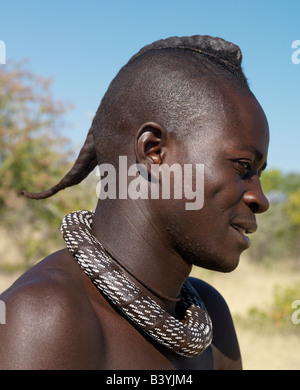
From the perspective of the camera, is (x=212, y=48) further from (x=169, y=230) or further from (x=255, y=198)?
(x=169, y=230)

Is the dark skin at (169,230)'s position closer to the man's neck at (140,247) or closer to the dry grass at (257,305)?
the man's neck at (140,247)

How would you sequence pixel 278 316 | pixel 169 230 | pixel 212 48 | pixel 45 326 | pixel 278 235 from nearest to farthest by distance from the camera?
pixel 45 326, pixel 169 230, pixel 212 48, pixel 278 316, pixel 278 235

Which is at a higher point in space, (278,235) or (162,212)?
(162,212)

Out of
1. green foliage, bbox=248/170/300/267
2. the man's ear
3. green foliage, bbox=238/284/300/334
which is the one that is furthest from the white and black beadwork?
green foliage, bbox=248/170/300/267

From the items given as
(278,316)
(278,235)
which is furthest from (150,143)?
(278,235)

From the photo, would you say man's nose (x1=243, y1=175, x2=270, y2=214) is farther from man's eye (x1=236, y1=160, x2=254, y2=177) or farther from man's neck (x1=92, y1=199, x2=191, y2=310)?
man's neck (x1=92, y1=199, x2=191, y2=310)

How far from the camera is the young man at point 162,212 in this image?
1.77 meters

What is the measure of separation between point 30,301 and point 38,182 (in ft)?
30.9

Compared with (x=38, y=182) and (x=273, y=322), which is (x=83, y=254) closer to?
(x=273, y=322)

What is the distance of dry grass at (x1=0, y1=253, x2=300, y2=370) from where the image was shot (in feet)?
23.8

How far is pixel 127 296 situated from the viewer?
1.75m

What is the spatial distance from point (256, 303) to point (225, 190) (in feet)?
31.1

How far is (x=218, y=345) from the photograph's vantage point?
2330mm

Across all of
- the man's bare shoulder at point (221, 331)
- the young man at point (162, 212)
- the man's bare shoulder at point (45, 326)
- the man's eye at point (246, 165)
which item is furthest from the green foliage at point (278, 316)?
the man's bare shoulder at point (45, 326)
